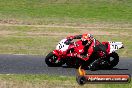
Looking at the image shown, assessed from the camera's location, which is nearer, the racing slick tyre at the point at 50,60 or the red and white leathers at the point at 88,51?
the red and white leathers at the point at 88,51

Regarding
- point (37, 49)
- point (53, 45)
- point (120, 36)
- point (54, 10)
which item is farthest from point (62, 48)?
point (54, 10)

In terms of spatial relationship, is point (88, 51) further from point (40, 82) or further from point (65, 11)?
point (65, 11)

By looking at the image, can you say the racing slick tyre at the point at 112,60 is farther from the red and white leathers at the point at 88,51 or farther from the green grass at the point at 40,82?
the green grass at the point at 40,82

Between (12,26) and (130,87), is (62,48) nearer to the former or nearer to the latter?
(130,87)

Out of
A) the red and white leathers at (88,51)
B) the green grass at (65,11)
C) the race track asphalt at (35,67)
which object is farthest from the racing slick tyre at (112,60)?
the green grass at (65,11)

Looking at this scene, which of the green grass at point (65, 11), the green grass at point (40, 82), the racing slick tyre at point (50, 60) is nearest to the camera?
the green grass at point (40, 82)

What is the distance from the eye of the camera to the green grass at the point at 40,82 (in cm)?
1472

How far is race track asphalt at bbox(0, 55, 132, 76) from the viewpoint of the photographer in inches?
685

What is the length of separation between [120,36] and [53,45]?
6.90m

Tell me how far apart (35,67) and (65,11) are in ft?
93.9

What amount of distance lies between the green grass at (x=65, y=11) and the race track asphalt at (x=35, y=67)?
17.2 meters

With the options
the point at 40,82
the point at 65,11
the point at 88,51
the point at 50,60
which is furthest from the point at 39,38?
the point at 65,11

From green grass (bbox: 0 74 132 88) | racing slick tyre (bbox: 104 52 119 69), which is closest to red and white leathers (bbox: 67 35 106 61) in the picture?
racing slick tyre (bbox: 104 52 119 69)

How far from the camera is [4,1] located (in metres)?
52.4
